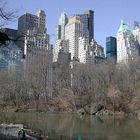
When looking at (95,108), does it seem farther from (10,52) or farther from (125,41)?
(125,41)

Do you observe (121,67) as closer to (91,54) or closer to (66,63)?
(66,63)

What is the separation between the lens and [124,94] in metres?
75.4

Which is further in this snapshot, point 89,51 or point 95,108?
point 89,51

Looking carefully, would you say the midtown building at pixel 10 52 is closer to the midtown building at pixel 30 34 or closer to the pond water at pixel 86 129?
the midtown building at pixel 30 34

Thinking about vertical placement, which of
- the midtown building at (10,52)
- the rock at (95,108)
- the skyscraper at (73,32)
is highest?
the skyscraper at (73,32)

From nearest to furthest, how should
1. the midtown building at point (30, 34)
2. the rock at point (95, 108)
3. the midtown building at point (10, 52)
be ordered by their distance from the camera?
the midtown building at point (30, 34), the midtown building at point (10, 52), the rock at point (95, 108)

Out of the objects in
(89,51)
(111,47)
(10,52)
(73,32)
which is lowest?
(10,52)

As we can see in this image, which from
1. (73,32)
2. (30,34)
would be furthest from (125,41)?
(30,34)

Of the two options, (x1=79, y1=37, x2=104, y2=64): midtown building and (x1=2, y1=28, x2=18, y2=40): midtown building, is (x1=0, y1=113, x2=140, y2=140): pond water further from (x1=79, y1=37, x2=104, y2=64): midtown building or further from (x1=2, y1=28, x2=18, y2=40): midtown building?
(x1=79, y1=37, x2=104, y2=64): midtown building

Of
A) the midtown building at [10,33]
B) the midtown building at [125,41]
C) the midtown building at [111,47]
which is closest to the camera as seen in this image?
the midtown building at [10,33]

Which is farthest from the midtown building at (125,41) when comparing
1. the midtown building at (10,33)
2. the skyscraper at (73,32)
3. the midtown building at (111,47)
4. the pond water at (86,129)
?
the midtown building at (10,33)

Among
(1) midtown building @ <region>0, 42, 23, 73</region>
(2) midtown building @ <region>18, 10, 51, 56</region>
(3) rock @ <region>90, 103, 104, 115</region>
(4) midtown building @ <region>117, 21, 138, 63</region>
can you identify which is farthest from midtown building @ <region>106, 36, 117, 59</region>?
(2) midtown building @ <region>18, 10, 51, 56</region>

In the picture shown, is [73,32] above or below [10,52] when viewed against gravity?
above

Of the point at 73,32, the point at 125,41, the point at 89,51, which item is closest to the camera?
the point at 125,41
